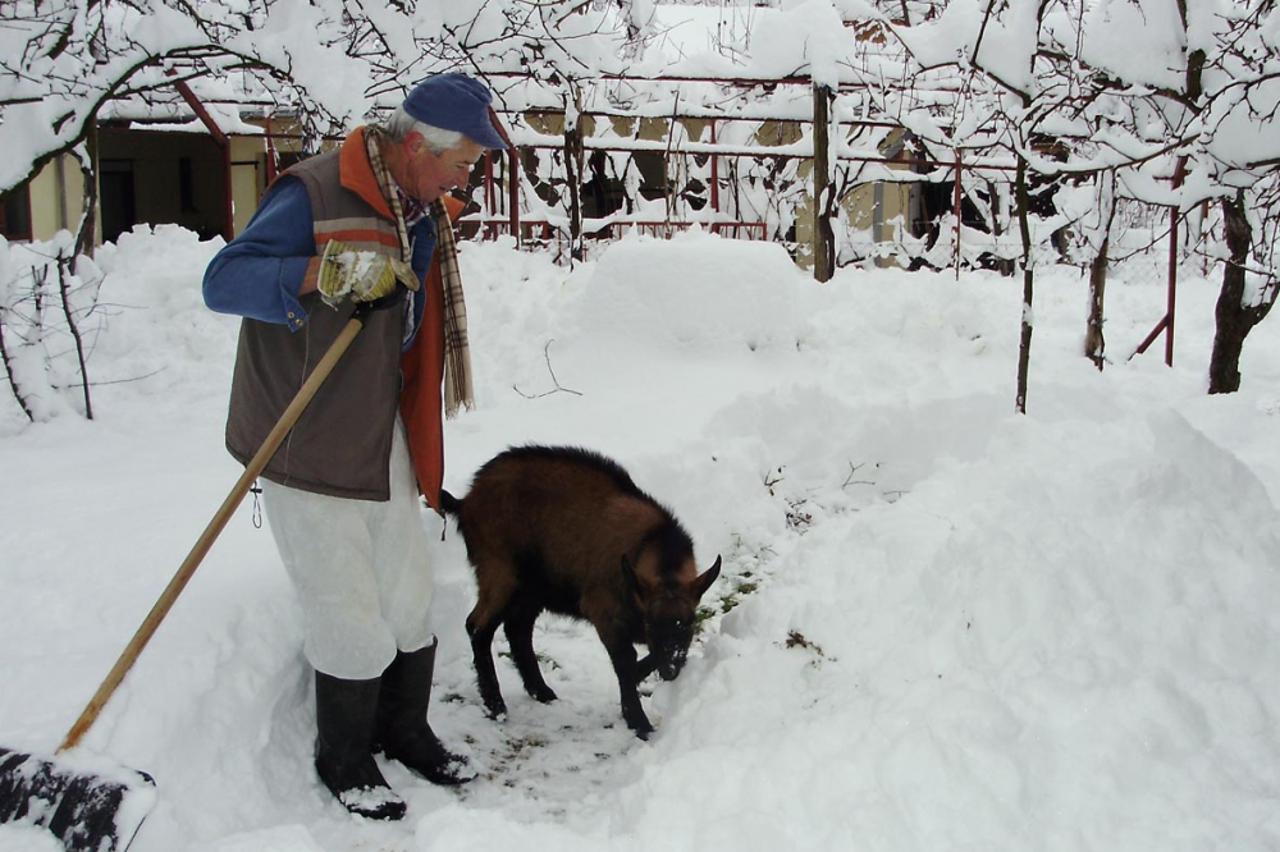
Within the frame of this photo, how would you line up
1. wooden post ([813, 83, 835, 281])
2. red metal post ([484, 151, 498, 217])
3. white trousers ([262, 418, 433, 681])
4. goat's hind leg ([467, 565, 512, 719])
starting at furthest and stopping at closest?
red metal post ([484, 151, 498, 217]), wooden post ([813, 83, 835, 281]), goat's hind leg ([467, 565, 512, 719]), white trousers ([262, 418, 433, 681])

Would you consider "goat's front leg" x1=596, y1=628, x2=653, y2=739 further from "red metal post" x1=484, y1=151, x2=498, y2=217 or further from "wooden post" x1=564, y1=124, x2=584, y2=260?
"red metal post" x1=484, y1=151, x2=498, y2=217

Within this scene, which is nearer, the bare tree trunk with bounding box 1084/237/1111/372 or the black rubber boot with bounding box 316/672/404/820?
the black rubber boot with bounding box 316/672/404/820

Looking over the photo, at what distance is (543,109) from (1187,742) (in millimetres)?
8366

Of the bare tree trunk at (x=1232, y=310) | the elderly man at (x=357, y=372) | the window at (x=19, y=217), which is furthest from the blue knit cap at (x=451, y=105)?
the window at (x=19, y=217)

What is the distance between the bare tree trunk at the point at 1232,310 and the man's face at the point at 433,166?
199 inches

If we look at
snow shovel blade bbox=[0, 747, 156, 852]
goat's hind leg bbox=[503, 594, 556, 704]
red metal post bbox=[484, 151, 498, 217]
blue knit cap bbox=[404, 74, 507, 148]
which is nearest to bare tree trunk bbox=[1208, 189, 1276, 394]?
goat's hind leg bbox=[503, 594, 556, 704]

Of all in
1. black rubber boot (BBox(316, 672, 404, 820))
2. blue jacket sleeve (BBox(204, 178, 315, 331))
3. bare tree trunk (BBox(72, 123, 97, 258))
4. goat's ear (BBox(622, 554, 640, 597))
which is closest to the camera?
blue jacket sleeve (BBox(204, 178, 315, 331))

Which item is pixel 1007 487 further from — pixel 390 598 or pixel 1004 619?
pixel 390 598

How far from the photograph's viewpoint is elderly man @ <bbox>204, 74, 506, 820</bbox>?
320cm

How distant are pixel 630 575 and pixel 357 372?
4.69ft

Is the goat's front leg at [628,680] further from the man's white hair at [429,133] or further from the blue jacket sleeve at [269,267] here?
the man's white hair at [429,133]

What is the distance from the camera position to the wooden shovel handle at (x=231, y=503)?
3113mm

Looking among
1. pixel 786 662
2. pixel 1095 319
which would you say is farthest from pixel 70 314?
pixel 1095 319

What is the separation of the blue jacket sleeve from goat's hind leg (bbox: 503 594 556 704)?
187cm
